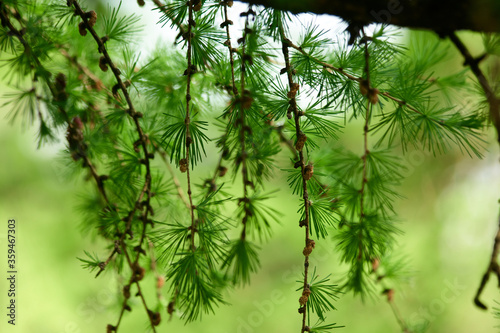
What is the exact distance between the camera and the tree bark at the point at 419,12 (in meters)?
0.38

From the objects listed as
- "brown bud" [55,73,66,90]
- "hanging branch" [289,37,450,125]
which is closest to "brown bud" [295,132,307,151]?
"hanging branch" [289,37,450,125]

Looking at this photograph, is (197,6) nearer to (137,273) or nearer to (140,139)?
(140,139)

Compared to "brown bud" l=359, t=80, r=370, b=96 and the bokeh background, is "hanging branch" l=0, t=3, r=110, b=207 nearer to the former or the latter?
"brown bud" l=359, t=80, r=370, b=96

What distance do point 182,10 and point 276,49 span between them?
0.14 meters

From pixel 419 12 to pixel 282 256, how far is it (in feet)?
8.27

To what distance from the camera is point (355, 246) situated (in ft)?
2.06

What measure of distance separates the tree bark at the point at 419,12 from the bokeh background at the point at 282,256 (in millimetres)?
1478

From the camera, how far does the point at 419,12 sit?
1.35 feet

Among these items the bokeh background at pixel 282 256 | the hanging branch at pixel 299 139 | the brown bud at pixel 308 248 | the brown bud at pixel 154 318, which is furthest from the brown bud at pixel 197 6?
the bokeh background at pixel 282 256

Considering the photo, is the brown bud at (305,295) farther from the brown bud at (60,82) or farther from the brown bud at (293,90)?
the brown bud at (60,82)

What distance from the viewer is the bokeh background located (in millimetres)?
2119

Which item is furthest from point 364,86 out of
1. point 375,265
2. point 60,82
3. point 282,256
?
point 282,256

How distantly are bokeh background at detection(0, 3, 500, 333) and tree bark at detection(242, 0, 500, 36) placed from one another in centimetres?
148

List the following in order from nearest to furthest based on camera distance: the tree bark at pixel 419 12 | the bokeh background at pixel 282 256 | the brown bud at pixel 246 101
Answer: the tree bark at pixel 419 12, the brown bud at pixel 246 101, the bokeh background at pixel 282 256
